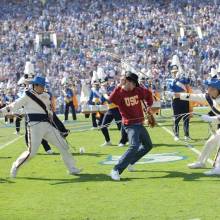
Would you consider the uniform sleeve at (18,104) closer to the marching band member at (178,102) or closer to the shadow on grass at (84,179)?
the shadow on grass at (84,179)

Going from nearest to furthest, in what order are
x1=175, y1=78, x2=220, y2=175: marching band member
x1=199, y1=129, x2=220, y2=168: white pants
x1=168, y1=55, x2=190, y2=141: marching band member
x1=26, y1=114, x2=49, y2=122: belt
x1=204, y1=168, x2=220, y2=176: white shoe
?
1. x1=204, y1=168, x2=220, y2=176: white shoe
2. x1=175, y1=78, x2=220, y2=175: marching band member
3. x1=199, y1=129, x2=220, y2=168: white pants
4. x1=26, y1=114, x2=49, y2=122: belt
5. x1=168, y1=55, x2=190, y2=141: marching band member

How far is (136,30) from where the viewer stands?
155 feet

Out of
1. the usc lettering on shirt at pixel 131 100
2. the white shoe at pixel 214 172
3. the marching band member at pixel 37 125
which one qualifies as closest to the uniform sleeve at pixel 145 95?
the usc lettering on shirt at pixel 131 100

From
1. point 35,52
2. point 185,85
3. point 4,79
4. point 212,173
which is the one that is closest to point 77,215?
point 212,173

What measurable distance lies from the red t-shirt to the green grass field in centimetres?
95

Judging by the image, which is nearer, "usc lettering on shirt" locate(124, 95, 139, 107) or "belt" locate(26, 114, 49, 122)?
"usc lettering on shirt" locate(124, 95, 139, 107)

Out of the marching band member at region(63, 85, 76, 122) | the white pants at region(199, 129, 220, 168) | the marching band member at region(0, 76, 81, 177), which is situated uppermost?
the marching band member at region(0, 76, 81, 177)

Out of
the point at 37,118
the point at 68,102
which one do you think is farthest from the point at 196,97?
the point at 68,102

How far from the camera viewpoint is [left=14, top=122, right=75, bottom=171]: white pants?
37.2 feet

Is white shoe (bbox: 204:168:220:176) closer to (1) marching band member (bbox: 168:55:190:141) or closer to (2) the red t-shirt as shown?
(2) the red t-shirt

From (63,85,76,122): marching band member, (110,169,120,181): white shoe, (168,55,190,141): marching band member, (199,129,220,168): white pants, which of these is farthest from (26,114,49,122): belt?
(63,85,76,122): marching band member

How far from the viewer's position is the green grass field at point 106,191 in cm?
820

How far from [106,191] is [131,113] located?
1.64 meters

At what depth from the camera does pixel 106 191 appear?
9.68 meters
